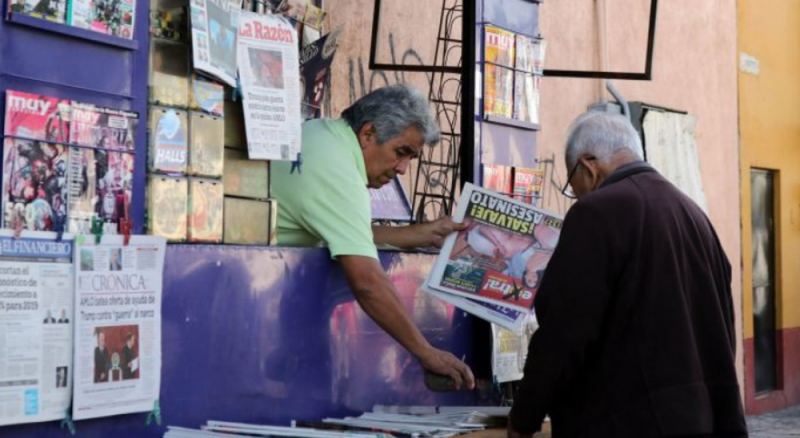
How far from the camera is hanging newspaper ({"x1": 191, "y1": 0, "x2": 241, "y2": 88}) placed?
11.6 feet

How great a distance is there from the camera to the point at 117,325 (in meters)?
3.21

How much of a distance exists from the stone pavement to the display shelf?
8.27m

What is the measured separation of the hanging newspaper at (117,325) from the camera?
3094mm

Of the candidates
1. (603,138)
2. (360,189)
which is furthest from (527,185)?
(603,138)

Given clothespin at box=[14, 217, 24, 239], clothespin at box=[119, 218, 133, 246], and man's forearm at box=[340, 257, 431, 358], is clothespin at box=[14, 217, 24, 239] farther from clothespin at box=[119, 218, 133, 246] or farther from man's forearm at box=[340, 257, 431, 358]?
man's forearm at box=[340, 257, 431, 358]

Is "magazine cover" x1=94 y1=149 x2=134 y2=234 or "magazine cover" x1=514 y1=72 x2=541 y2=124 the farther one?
"magazine cover" x1=514 y1=72 x2=541 y2=124

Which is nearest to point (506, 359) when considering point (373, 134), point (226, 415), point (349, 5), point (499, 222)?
point (499, 222)

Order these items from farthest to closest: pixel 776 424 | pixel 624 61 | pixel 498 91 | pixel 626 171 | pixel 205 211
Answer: pixel 776 424 < pixel 624 61 < pixel 498 91 < pixel 205 211 < pixel 626 171

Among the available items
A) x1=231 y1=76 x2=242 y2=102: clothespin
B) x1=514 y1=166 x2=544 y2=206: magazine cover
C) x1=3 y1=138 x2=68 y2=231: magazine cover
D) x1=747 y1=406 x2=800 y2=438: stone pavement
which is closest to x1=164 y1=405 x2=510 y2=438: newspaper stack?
x1=3 y1=138 x2=68 y2=231: magazine cover

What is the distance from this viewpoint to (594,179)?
3555mm

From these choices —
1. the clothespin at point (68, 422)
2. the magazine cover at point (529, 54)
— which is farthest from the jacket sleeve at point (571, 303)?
the magazine cover at point (529, 54)

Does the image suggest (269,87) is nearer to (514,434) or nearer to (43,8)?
(43,8)

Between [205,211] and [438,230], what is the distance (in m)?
0.98

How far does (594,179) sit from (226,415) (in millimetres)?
1182
